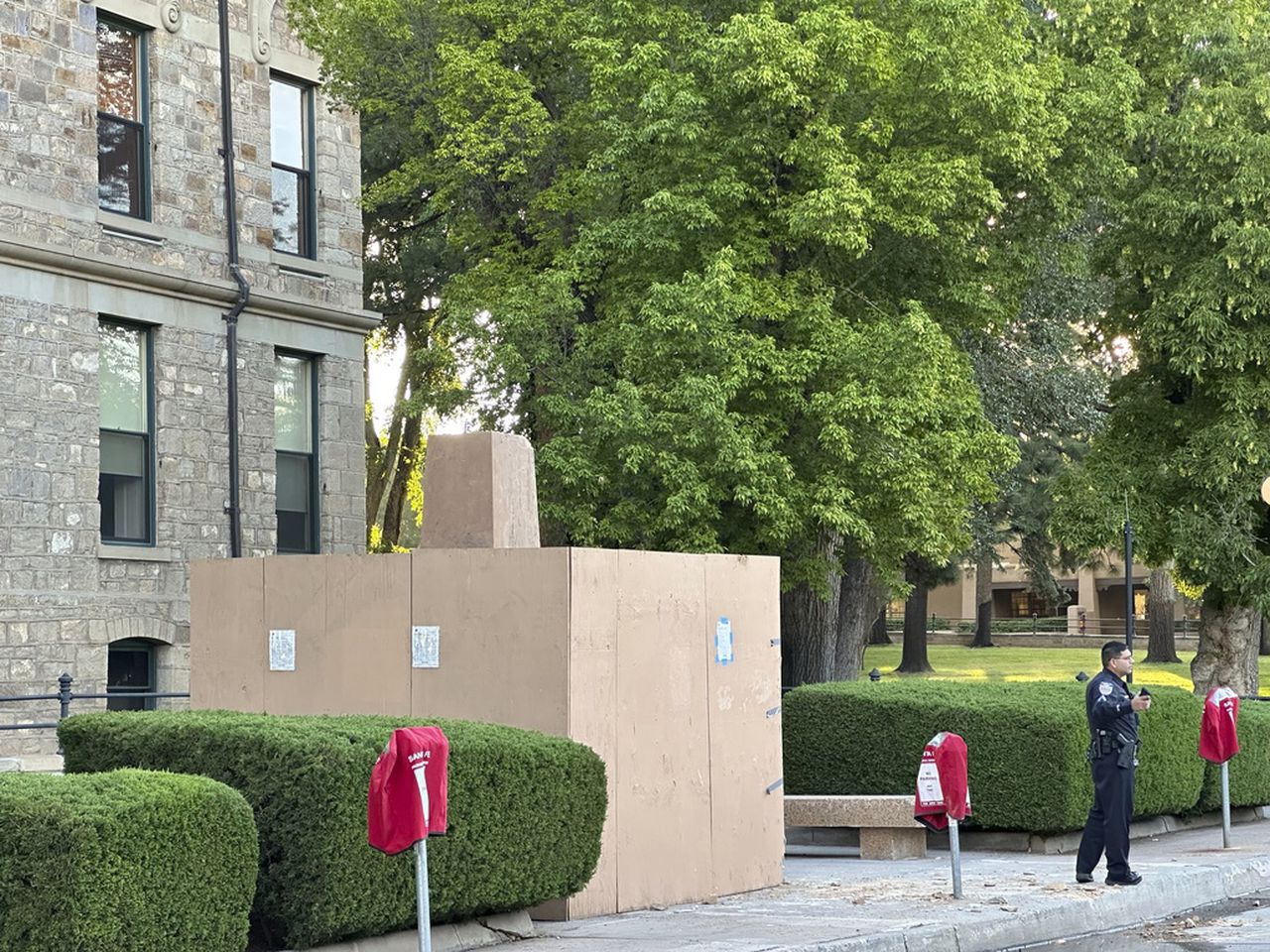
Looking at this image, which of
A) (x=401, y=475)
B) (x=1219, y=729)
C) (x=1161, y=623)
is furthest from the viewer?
(x=1161, y=623)

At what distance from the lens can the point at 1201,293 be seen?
27.8m

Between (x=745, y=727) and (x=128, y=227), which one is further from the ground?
(x=128, y=227)

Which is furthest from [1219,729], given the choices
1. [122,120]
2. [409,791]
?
[122,120]

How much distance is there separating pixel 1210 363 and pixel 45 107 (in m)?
17.4

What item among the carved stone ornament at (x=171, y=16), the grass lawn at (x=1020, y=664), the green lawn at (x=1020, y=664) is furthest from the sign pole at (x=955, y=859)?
the green lawn at (x=1020, y=664)

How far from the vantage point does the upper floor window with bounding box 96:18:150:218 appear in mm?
21922

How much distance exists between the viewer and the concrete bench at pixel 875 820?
1619 centimetres

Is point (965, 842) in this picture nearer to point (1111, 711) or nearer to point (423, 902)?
point (1111, 711)

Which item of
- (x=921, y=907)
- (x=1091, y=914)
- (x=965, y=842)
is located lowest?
(x=965, y=842)

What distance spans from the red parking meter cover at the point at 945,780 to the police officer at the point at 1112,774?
138 centimetres

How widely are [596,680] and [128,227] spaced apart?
11.9 metres

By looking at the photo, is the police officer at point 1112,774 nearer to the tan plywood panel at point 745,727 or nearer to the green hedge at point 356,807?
the tan plywood panel at point 745,727

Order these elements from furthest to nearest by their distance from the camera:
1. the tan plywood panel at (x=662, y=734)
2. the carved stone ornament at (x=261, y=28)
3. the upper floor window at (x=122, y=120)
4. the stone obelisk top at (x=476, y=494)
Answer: the carved stone ornament at (x=261, y=28) → the upper floor window at (x=122, y=120) → the stone obelisk top at (x=476, y=494) → the tan plywood panel at (x=662, y=734)

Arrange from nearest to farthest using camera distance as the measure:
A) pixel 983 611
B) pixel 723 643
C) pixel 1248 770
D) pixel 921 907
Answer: pixel 921 907 → pixel 723 643 → pixel 1248 770 → pixel 983 611
